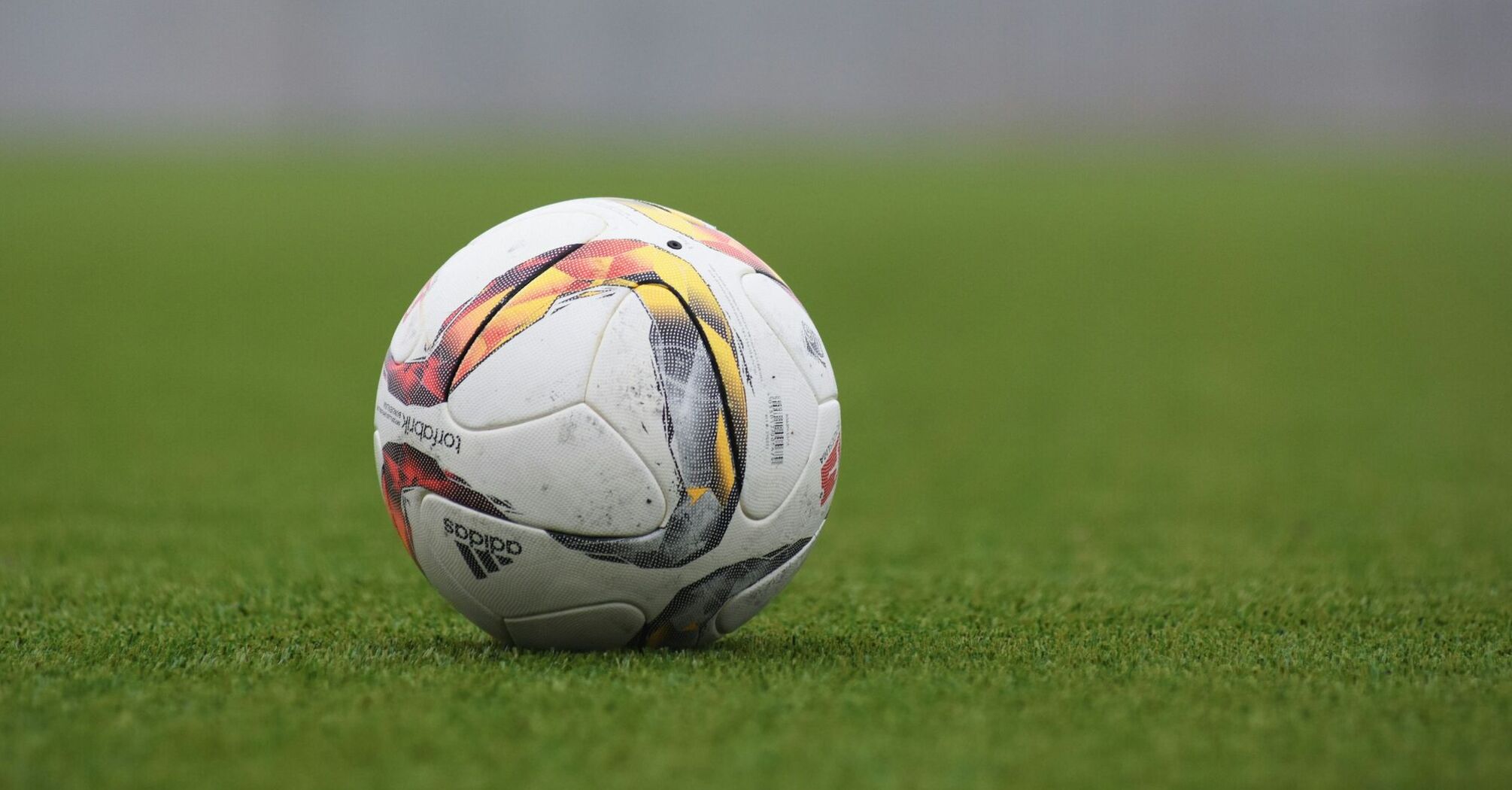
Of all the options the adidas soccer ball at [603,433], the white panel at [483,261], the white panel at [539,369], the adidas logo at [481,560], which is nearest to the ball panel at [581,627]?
the adidas soccer ball at [603,433]

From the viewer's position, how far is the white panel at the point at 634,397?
328 cm

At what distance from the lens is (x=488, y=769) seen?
267 centimetres

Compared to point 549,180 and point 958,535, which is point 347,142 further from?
point 958,535

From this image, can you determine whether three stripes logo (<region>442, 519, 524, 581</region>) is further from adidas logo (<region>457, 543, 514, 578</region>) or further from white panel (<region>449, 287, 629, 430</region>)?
white panel (<region>449, 287, 629, 430</region>)

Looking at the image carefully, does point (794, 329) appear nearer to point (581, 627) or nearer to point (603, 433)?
point (603, 433)

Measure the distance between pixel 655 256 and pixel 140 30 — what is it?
109 ft

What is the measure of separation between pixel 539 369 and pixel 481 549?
1.42ft

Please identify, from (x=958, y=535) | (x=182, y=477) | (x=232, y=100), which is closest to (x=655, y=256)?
(x=958, y=535)

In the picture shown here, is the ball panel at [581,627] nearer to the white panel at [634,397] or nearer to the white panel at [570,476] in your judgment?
the white panel at [570,476]

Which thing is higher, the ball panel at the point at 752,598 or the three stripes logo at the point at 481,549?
the three stripes logo at the point at 481,549

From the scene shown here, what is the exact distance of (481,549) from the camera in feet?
11.1

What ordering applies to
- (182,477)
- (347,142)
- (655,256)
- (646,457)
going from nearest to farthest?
1. (646,457)
2. (655,256)
3. (182,477)
4. (347,142)

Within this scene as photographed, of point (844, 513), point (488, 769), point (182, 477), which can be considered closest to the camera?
point (488, 769)

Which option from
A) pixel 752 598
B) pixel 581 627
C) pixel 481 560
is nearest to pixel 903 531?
pixel 752 598
